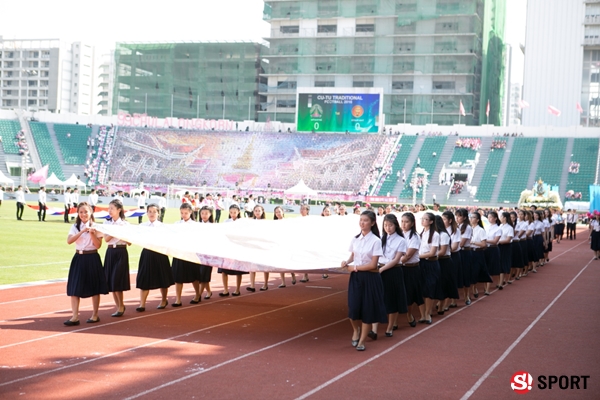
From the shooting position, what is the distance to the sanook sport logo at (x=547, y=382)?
302 inches

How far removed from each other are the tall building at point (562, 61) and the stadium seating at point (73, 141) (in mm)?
47627

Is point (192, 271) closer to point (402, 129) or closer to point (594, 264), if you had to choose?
point (594, 264)

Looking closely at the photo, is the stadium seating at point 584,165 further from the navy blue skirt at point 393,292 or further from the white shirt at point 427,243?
the navy blue skirt at point 393,292

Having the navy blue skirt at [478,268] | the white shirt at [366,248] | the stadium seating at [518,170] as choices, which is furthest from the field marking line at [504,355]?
the stadium seating at [518,170]

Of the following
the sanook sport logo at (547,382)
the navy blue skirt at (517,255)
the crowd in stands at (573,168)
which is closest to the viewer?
the sanook sport logo at (547,382)

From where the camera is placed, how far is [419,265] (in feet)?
38.1

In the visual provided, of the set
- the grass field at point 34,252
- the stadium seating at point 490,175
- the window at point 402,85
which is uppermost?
the window at point 402,85

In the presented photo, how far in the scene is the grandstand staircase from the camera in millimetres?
59312

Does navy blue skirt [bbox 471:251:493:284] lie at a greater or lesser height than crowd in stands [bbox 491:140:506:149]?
lesser

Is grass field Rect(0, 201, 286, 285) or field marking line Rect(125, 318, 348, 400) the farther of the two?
grass field Rect(0, 201, 286, 285)

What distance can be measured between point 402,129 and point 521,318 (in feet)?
200

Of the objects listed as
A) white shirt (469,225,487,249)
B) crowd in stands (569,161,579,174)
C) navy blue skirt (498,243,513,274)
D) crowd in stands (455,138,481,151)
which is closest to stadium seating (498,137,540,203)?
crowd in stands (455,138,481,151)

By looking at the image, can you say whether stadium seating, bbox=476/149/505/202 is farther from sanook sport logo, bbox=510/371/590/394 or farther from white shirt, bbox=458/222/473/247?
sanook sport logo, bbox=510/371/590/394

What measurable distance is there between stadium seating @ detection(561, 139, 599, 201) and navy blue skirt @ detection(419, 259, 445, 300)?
165ft
